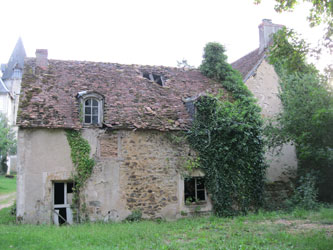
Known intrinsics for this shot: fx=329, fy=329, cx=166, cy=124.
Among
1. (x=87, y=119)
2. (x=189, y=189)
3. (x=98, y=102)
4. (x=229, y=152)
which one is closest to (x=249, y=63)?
(x=229, y=152)

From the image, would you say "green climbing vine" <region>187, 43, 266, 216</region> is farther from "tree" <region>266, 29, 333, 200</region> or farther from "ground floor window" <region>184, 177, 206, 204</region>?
"tree" <region>266, 29, 333, 200</region>

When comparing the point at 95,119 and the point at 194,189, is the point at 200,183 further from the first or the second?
the point at 95,119

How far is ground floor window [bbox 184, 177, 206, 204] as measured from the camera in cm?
1307

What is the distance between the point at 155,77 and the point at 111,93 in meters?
3.00

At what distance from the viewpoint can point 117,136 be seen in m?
12.4

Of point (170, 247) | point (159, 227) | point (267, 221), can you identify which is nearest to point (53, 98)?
point (159, 227)

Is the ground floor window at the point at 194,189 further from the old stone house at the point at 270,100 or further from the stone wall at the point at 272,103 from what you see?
the stone wall at the point at 272,103

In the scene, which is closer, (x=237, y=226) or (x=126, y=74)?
(x=237, y=226)

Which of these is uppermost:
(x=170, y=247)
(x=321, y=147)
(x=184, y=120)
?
(x=184, y=120)

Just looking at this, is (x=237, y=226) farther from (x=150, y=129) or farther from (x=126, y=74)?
(x=126, y=74)

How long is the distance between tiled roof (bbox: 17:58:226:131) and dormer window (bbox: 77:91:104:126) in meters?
0.27

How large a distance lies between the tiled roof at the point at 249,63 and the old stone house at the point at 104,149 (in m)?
4.65

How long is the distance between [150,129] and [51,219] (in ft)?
15.6

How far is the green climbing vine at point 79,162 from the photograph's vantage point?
11648 millimetres
